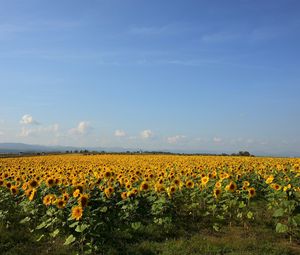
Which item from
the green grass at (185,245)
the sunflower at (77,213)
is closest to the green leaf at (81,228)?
the sunflower at (77,213)

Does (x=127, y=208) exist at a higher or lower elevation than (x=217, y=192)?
lower

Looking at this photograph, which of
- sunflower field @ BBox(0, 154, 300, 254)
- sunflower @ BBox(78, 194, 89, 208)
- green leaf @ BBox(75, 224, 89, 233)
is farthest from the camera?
sunflower field @ BBox(0, 154, 300, 254)

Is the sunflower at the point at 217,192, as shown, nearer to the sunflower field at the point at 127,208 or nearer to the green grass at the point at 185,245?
the sunflower field at the point at 127,208

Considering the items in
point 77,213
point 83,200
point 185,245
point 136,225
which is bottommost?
point 185,245

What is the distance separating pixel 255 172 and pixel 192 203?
5.90 m

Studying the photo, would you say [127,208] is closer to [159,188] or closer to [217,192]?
[159,188]

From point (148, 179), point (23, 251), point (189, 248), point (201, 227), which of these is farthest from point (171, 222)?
point (23, 251)

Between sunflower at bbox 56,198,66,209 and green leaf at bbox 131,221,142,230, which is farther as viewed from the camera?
green leaf at bbox 131,221,142,230

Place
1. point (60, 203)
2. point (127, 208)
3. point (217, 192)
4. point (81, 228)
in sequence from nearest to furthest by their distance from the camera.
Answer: point (81, 228) < point (60, 203) < point (127, 208) < point (217, 192)

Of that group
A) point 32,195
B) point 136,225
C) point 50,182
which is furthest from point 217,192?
point 32,195

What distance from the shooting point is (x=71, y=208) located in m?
9.77

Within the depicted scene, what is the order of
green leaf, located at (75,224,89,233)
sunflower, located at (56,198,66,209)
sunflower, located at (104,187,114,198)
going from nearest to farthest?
green leaf, located at (75,224,89,233), sunflower, located at (56,198,66,209), sunflower, located at (104,187,114,198)

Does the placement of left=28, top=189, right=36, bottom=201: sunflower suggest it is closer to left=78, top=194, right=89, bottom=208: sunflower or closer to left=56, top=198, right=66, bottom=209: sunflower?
left=56, top=198, right=66, bottom=209: sunflower

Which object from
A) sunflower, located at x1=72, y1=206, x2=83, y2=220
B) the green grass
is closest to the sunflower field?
sunflower, located at x1=72, y1=206, x2=83, y2=220
